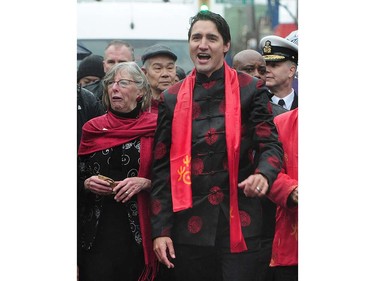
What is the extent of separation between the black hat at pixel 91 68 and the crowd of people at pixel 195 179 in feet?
4.07

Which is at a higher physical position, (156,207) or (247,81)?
(247,81)

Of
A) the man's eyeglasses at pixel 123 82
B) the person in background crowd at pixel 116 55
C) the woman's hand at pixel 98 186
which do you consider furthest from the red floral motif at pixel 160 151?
the person in background crowd at pixel 116 55

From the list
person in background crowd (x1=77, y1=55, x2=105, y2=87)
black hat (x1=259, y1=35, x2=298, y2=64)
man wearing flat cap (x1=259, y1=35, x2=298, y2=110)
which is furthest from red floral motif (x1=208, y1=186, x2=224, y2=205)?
person in background crowd (x1=77, y1=55, x2=105, y2=87)

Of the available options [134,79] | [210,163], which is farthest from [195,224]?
[134,79]

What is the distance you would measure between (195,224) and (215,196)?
0.47 feet

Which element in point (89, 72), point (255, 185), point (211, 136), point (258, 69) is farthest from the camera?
point (89, 72)

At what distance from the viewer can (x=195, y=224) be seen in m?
4.34

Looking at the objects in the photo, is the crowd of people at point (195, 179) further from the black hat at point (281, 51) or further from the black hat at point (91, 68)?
the black hat at point (91, 68)

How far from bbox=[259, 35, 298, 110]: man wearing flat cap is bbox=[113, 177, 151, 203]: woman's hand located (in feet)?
2.84

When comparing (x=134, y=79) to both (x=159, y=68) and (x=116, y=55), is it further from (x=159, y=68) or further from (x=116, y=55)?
(x=116, y=55)

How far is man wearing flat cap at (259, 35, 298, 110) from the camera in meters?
5.02

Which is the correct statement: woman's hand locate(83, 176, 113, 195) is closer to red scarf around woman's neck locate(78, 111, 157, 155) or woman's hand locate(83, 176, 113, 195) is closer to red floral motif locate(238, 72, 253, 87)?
red scarf around woman's neck locate(78, 111, 157, 155)
